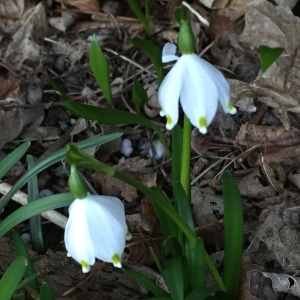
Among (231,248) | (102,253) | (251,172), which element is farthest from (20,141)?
(102,253)

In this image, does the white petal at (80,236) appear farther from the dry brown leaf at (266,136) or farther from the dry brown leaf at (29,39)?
the dry brown leaf at (29,39)

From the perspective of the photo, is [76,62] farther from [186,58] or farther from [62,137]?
[186,58]

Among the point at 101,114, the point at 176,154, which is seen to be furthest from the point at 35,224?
the point at 176,154

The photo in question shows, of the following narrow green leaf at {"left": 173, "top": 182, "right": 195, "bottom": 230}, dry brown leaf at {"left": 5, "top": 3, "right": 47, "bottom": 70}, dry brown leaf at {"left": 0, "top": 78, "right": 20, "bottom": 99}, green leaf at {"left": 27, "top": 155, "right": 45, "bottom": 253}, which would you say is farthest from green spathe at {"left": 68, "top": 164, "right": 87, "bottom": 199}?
dry brown leaf at {"left": 5, "top": 3, "right": 47, "bottom": 70}

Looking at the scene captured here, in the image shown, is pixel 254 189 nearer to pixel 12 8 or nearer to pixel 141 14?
pixel 141 14

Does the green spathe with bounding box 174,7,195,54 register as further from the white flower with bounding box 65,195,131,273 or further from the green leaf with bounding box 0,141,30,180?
the green leaf with bounding box 0,141,30,180

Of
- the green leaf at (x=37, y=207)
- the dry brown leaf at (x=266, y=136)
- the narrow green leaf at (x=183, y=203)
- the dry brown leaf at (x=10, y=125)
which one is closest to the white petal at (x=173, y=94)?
the narrow green leaf at (x=183, y=203)

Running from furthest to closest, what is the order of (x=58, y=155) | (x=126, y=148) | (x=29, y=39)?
(x=29, y=39) → (x=126, y=148) → (x=58, y=155)
